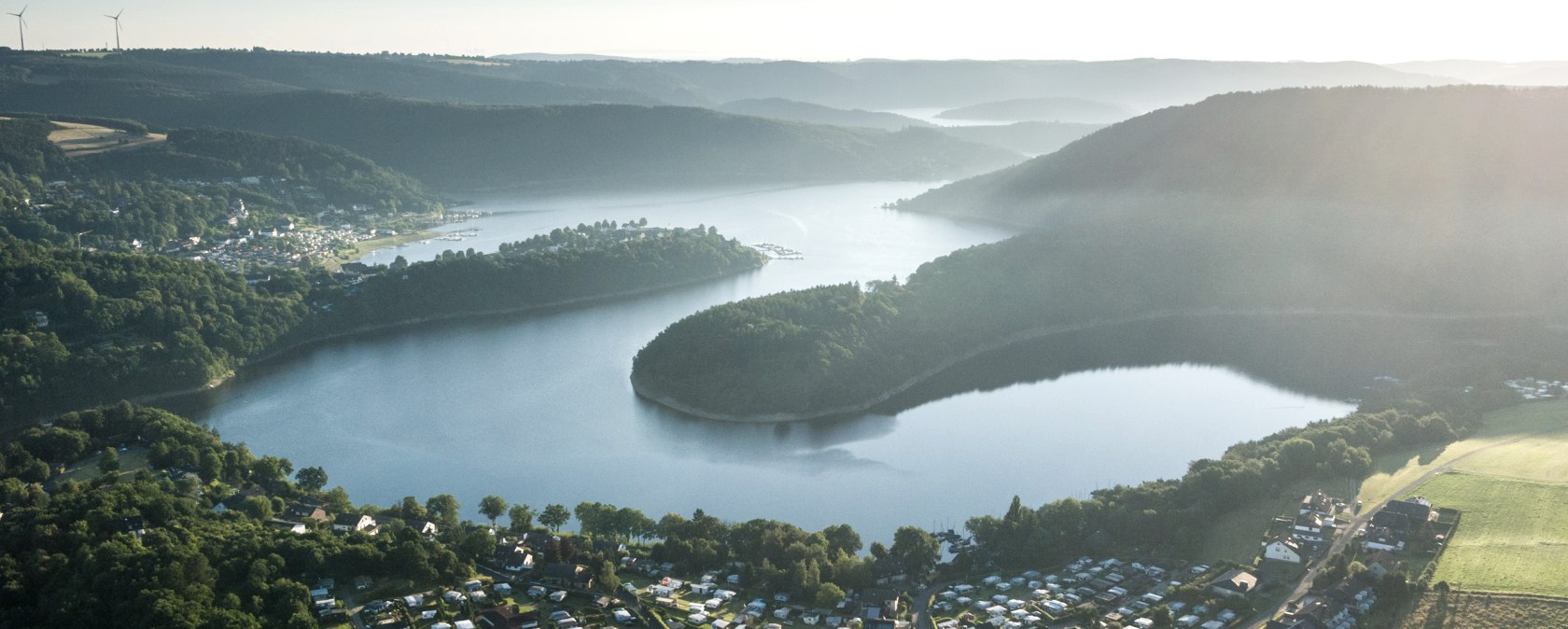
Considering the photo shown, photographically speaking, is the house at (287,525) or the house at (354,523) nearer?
the house at (287,525)

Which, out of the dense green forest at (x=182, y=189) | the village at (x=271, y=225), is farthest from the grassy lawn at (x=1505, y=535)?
the dense green forest at (x=182, y=189)

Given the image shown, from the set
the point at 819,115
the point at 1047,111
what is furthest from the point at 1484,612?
the point at 1047,111

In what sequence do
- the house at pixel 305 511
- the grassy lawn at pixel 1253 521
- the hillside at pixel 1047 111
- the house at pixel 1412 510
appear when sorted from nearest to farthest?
the grassy lawn at pixel 1253 521 → the house at pixel 1412 510 → the house at pixel 305 511 → the hillside at pixel 1047 111

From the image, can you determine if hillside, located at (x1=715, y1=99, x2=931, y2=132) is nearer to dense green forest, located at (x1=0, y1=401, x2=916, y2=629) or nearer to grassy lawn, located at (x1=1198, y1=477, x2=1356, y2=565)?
grassy lawn, located at (x1=1198, y1=477, x2=1356, y2=565)

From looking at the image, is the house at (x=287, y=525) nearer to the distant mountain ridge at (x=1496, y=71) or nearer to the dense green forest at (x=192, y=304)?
the dense green forest at (x=192, y=304)

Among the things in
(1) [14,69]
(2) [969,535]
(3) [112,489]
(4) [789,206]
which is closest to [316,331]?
(3) [112,489]

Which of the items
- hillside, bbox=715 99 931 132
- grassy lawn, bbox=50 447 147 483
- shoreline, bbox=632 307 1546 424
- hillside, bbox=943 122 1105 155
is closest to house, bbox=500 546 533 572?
grassy lawn, bbox=50 447 147 483
